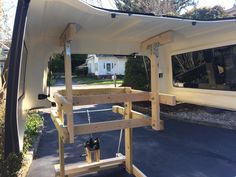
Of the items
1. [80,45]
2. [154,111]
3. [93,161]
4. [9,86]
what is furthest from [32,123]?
[9,86]

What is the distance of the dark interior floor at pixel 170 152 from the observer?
4242mm

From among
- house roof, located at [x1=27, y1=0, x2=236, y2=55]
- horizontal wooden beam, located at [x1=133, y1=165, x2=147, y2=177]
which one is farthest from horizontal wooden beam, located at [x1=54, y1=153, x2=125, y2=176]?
house roof, located at [x1=27, y1=0, x2=236, y2=55]

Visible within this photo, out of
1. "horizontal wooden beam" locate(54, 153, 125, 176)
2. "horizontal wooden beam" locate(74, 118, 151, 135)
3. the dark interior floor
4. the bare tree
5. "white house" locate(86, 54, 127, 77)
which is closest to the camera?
"horizontal wooden beam" locate(74, 118, 151, 135)

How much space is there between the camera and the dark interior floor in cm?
424

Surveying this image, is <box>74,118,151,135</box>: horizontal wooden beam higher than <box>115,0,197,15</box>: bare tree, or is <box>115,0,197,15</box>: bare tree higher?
<box>115,0,197,15</box>: bare tree

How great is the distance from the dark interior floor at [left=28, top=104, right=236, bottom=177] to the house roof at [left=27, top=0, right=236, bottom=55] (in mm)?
1961

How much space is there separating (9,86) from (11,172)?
1.49 meters

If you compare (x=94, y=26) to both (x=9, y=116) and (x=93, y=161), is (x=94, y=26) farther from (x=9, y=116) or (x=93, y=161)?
(x=93, y=161)

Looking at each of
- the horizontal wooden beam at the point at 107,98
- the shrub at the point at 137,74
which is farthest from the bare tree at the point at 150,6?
the horizontal wooden beam at the point at 107,98

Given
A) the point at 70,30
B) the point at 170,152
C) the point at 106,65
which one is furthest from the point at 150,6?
the point at 106,65

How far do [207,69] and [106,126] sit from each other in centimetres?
340

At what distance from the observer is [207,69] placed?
5.70 metres

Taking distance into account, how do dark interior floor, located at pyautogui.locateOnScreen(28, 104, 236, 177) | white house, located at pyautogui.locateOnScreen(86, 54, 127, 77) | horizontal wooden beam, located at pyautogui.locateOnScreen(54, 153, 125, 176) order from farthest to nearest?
white house, located at pyautogui.locateOnScreen(86, 54, 127, 77)
dark interior floor, located at pyautogui.locateOnScreen(28, 104, 236, 177)
horizontal wooden beam, located at pyautogui.locateOnScreen(54, 153, 125, 176)

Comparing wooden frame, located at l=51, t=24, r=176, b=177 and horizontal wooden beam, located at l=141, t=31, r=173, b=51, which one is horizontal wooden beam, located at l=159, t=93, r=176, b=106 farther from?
horizontal wooden beam, located at l=141, t=31, r=173, b=51
